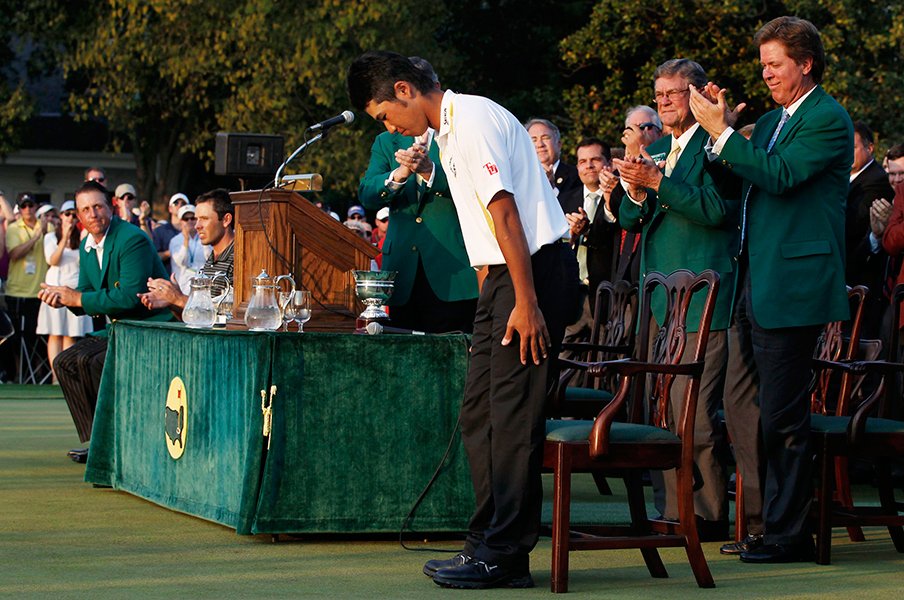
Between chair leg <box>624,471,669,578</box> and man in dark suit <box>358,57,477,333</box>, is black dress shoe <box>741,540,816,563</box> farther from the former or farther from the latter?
man in dark suit <box>358,57,477,333</box>

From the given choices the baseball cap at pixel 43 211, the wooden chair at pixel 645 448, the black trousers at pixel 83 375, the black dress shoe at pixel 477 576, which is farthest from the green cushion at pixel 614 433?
the baseball cap at pixel 43 211

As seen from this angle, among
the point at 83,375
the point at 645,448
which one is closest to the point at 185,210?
the point at 83,375

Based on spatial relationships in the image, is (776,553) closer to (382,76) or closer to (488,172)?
(488,172)

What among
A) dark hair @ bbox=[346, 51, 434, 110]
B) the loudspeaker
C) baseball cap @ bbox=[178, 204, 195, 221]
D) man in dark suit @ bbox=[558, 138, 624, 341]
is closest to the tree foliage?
baseball cap @ bbox=[178, 204, 195, 221]

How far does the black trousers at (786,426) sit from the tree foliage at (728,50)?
1405 centimetres

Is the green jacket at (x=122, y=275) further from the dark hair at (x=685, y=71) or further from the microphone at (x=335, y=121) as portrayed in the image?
the dark hair at (x=685, y=71)

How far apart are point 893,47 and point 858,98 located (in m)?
0.80

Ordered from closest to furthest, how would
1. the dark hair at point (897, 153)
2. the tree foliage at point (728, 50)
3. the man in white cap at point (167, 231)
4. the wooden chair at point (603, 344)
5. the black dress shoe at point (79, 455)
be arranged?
the wooden chair at point (603, 344) < the black dress shoe at point (79, 455) < the dark hair at point (897, 153) < the man in white cap at point (167, 231) < the tree foliage at point (728, 50)

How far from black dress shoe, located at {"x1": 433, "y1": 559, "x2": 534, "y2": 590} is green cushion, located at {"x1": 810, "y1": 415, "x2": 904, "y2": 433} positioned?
1612 mm

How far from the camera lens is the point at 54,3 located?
2906cm

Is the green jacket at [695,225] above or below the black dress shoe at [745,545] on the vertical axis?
above

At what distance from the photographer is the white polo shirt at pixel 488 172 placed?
542 centimetres

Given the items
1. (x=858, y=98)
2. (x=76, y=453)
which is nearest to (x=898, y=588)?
(x=76, y=453)

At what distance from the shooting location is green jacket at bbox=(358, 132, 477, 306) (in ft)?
24.8
